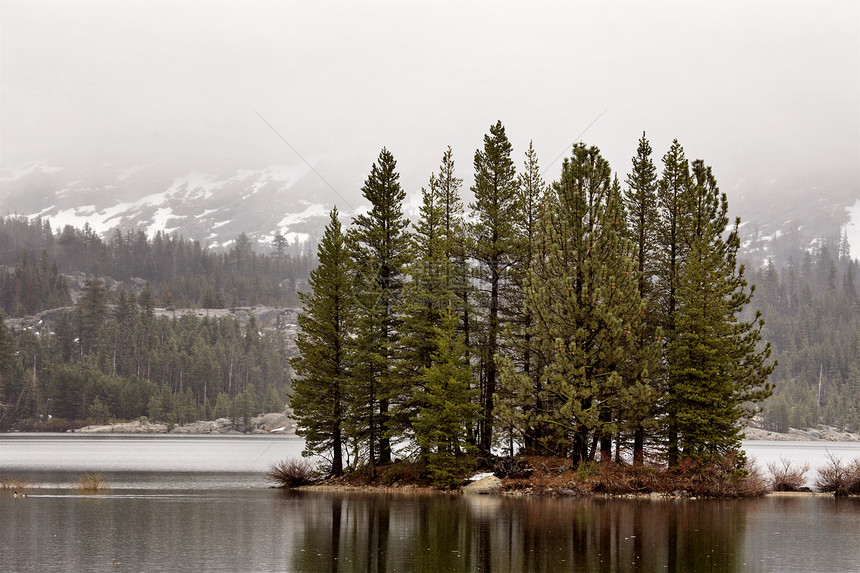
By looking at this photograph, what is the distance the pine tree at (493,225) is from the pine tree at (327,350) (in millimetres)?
8257

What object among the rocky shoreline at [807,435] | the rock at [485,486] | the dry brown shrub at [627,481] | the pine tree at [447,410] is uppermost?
the pine tree at [447,410]

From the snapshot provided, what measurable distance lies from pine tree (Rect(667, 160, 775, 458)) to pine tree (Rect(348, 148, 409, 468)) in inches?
632

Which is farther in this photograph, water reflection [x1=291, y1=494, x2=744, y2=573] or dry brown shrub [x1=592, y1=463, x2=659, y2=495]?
dry brown shrub [x1=592, y1=463, x2=659, y2=495]

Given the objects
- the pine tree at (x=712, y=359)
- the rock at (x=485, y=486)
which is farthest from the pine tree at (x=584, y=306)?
the rock at (x=485, y=486)

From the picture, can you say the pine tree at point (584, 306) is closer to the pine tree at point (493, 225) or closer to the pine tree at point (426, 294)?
the pine tree at point (493, 225)

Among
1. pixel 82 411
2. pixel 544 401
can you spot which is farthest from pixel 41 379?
pixel 544 401

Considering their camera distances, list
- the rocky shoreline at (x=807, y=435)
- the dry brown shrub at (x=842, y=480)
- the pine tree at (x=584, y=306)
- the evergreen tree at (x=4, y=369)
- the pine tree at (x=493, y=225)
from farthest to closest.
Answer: the evergreen tree at (x=4, y=369) → the rocky shoreline at (x=807, y=435) → the pine tree at (x=493, y=225) → the dry brown shrub at (x=842, y=480) → the pine tree at (x=584, y=306)

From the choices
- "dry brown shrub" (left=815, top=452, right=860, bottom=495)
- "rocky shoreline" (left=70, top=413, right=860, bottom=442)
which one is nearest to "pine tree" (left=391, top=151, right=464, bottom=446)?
"dry brown shrub" (left=815, top=452, right=860, bottom=495)

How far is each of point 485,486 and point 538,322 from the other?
368 inches

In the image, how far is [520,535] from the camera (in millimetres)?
27797

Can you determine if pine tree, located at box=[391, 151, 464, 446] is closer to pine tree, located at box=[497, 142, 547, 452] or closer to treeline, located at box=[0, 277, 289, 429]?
pine tree, located at box=[497, 142, 547, 452]

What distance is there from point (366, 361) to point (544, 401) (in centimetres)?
1099

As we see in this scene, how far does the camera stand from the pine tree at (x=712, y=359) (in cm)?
4166

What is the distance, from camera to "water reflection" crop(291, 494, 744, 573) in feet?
74.4
